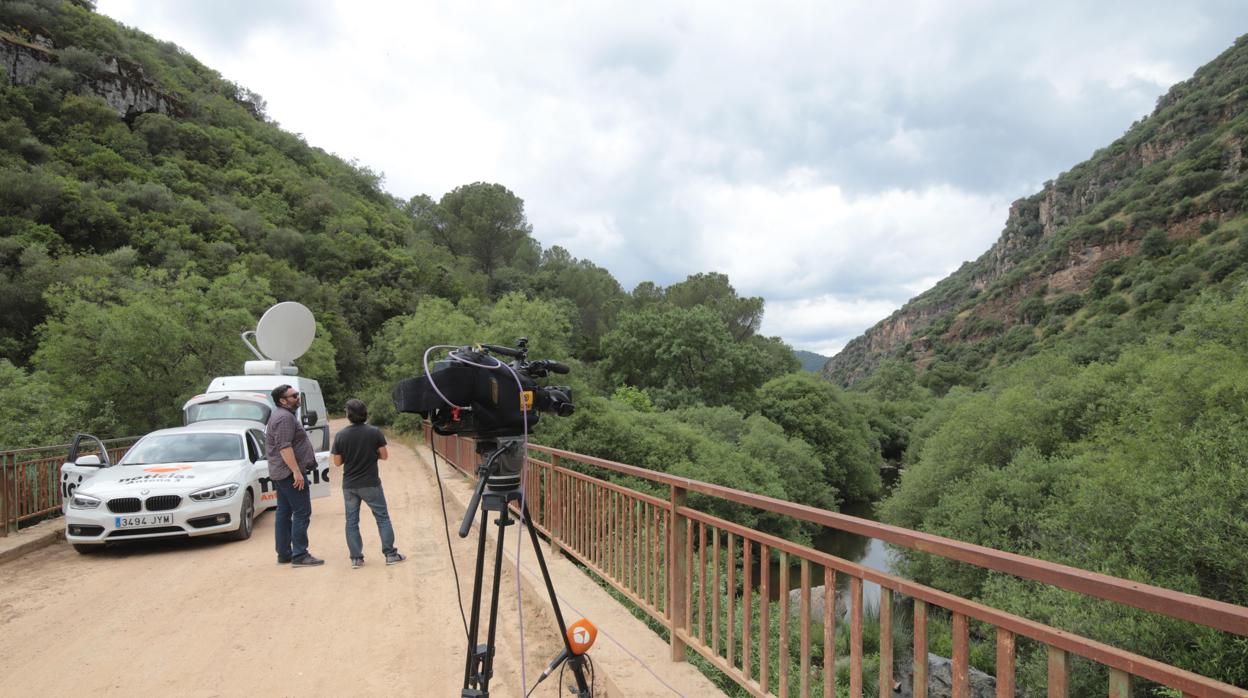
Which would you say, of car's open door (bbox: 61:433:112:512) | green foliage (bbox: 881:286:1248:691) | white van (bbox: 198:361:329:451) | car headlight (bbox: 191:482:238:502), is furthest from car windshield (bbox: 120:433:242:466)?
green foliage (bbox: 881:286:1248:691)

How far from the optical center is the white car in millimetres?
6469

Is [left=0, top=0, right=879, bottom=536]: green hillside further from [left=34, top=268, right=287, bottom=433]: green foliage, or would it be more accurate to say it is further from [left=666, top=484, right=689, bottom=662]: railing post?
[left=666, top=484, right=689, bottom=662]: railing post

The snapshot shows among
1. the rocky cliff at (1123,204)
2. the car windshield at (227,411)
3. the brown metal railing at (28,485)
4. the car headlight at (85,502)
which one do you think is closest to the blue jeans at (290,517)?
the car headlight at (85,502)

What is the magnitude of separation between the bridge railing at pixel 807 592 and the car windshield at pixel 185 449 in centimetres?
473

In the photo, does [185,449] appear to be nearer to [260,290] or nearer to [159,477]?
[159,477]

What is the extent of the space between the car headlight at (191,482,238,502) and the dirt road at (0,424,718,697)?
594 millimetres

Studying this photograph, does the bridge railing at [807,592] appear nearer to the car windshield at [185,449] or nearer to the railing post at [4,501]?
the car windshield at [185,449]

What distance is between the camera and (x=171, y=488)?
6668 millimetres

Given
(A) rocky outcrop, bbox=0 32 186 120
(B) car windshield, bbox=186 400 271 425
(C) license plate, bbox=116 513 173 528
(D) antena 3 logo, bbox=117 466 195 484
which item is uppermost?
(A) rocky outcrop, bbox=0 32 186 120

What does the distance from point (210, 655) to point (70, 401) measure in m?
11.5

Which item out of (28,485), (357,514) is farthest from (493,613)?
(28,485)

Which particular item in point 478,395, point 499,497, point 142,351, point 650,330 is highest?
point 650,330

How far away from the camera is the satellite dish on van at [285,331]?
38.6ft

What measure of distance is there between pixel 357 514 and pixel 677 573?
409cm
